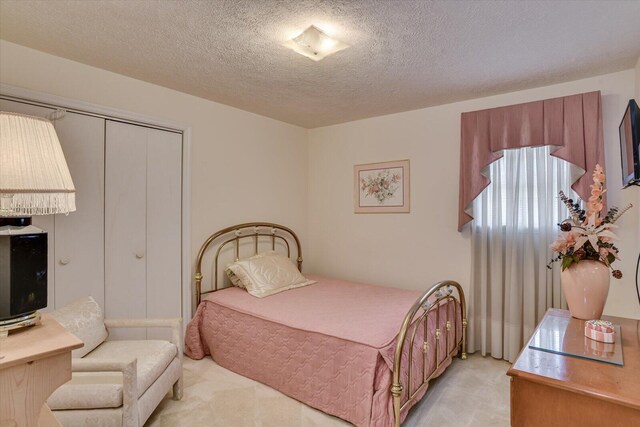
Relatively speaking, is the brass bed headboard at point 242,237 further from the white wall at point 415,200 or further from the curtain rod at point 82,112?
the curtain rod at point 82,112

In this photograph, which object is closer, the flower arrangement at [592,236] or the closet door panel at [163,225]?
the flower arrangement at [592,236]

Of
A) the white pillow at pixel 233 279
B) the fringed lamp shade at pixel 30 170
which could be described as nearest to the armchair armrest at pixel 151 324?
the white pillow at pixel 233 279

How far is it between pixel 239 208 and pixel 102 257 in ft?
4.44

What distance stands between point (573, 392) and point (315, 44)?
2075 mm

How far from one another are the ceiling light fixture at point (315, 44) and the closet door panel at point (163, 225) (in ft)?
4.92

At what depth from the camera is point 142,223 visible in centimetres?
285

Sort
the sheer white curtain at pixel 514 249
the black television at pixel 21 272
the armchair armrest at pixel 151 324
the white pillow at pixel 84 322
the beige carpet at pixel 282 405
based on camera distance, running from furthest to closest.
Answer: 1. the sheer white curtain at pixel 514 249
2. the armchair armrest at pixel 151 324
3. the beige carpet at pixel 282 405
4. the white pillow at pixel 84 322
5. the black television at pixel 21 272

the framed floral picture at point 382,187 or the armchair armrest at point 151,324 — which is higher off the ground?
the framed floral picture at point 382,187

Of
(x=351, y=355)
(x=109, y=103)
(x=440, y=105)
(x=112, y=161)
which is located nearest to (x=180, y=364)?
(x=351, y=355)

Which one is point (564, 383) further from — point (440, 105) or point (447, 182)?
point (440, 105)

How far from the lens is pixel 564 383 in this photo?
116 centimetres

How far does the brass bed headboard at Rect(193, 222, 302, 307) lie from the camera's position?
10.5ft

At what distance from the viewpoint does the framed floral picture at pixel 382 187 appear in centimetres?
366

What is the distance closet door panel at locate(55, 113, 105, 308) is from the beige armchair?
0.31 metres
